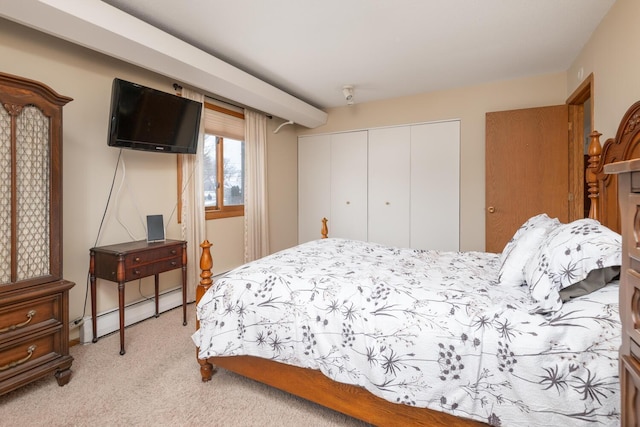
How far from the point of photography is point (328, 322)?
1.52 metres

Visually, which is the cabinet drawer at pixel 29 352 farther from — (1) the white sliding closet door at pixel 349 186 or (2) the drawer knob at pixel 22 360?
(1) the white sliding closet door at pixel 349 186

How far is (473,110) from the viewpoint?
3703 millimetres

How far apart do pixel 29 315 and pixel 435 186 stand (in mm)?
3834

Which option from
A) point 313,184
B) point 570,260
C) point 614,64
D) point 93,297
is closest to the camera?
point 570,260

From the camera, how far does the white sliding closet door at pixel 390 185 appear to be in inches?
160

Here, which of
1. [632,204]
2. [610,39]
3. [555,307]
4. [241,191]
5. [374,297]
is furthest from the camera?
[241,191]

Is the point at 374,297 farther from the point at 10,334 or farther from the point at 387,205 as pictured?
the point at 387,205

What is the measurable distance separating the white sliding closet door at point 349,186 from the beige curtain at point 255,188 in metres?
1.02

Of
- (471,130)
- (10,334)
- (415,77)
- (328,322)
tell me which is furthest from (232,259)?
(471,130)

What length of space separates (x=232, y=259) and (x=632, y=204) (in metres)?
3.60

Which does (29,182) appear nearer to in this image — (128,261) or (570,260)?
(128,261)

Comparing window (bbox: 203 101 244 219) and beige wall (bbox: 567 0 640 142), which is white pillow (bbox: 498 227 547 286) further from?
window (bbox: 203 101 244 219)

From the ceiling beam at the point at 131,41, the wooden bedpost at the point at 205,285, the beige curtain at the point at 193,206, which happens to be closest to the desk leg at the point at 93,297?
the beige curtain at the point at 193,206

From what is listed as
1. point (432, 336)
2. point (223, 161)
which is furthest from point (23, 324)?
point (223, 161)
